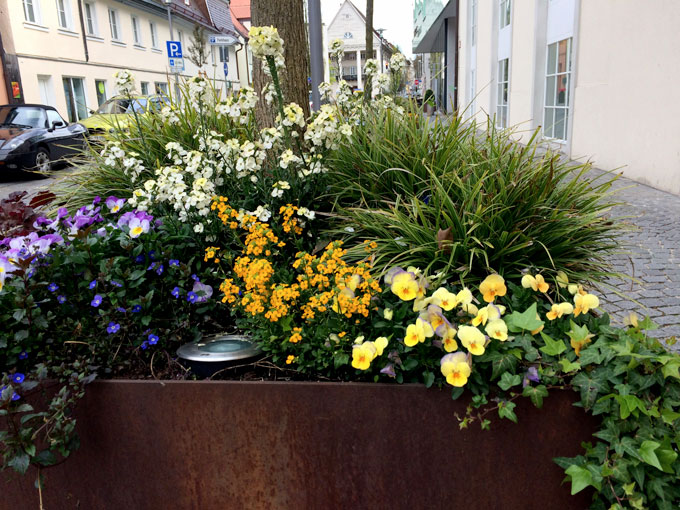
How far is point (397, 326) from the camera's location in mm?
1911

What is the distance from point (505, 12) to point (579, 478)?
54.7ft

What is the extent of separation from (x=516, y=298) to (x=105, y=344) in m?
1.46

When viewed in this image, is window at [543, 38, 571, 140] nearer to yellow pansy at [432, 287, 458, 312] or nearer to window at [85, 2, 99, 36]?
yellow pansy at [432, 287, 458, 312]

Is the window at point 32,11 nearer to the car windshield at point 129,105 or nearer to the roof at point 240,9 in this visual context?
the car windshield at point 129,105

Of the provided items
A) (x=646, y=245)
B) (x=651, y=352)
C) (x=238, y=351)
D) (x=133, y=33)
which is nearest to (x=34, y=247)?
(x=238, y=351)

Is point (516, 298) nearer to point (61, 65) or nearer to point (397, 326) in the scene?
point (397, 326)

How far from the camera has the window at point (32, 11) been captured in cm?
1911

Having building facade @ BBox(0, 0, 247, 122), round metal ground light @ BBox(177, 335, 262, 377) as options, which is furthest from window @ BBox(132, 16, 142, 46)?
round metal ground light @ BBox(177, 335, 262, 377)

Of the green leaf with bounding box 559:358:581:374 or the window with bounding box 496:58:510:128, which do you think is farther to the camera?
the window with bounding box 496:58:510:128

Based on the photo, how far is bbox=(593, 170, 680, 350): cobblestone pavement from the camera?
360 centimetres

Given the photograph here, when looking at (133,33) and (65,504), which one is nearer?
(65,504)

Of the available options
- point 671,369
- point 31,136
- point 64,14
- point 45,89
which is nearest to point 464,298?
point 671,369

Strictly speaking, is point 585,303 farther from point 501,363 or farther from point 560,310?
point 501,363

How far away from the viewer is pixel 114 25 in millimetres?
24844
